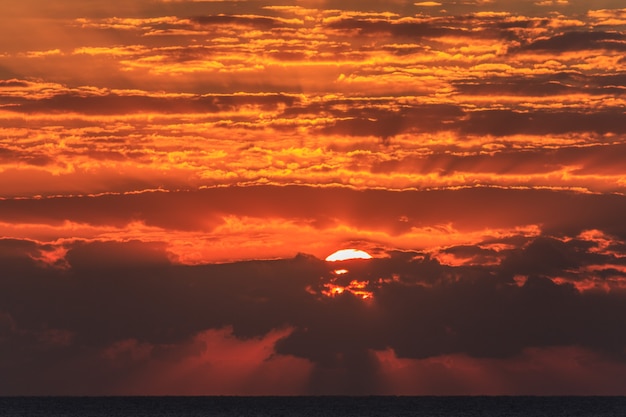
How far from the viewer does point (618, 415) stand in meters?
188

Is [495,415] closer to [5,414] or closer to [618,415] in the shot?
[618,415]

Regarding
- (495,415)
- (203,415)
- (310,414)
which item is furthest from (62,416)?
(495,415)

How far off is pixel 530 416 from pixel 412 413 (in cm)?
1867

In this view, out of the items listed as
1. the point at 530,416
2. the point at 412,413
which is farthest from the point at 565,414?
the point at 412,413

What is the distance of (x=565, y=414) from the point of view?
199 metres

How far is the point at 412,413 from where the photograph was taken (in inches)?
7662

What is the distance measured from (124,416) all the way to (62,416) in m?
9.93

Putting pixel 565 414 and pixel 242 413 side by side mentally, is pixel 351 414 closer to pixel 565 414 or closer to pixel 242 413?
pixel 242 413

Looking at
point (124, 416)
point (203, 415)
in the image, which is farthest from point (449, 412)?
point (124, 416)

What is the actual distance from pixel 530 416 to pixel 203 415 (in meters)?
51.1

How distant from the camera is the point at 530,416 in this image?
196 metres

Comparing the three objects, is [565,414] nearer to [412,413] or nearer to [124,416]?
[412,413]

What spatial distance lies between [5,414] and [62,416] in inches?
365

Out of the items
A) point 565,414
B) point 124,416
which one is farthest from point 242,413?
point 565,414
